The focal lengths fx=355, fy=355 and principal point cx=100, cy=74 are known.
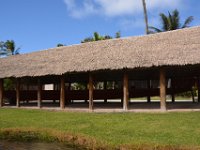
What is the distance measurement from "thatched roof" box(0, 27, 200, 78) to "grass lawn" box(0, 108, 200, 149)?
8.22 feet

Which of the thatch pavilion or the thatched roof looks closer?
the thatched roof

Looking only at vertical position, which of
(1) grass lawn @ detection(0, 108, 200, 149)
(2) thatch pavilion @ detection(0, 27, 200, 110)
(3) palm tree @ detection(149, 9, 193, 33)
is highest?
(3) palm tree @ detection(149, 9, 193, 33)

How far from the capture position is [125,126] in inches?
536

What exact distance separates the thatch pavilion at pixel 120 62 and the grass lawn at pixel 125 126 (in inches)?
90.2

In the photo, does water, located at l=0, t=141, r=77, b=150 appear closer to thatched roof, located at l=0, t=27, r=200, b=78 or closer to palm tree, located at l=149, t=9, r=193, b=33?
thatched roof, located at l=0, t=27, r=200, b=78

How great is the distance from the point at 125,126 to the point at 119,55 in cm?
572

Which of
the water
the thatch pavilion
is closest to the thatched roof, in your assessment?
the thatch pavilion

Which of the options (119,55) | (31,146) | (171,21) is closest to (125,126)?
(31,146)

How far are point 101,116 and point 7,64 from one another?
35.3 ft

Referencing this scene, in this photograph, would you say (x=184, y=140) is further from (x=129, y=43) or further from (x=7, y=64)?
(x=7, y=64)

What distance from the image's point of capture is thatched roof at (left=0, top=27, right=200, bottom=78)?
16688 mm

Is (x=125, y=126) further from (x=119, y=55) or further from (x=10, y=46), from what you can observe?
(x=10, y=46)

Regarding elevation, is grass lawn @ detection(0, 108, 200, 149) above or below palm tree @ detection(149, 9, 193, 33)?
below

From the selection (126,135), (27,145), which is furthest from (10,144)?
(126,135)
